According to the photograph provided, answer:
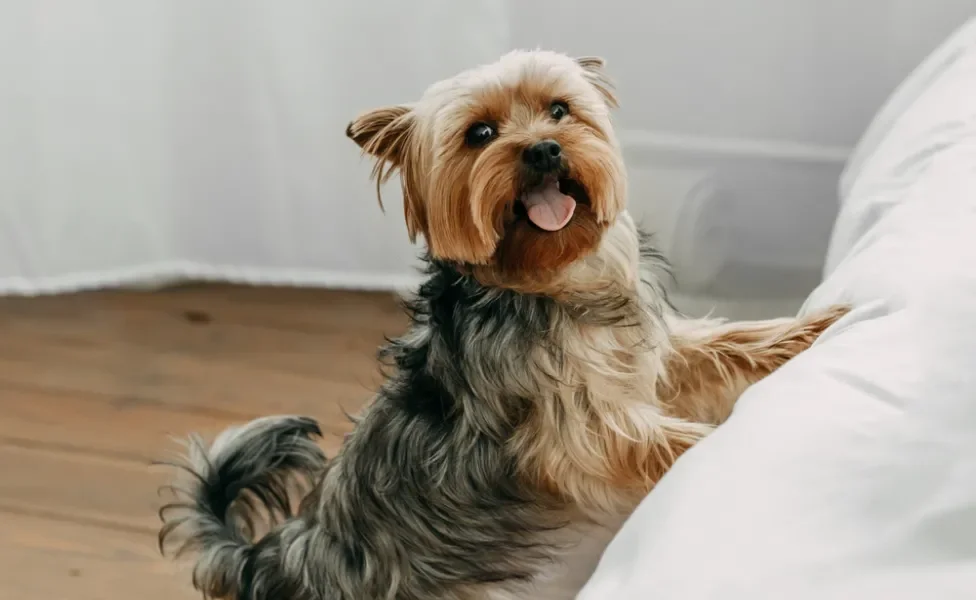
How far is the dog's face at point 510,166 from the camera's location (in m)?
1.09

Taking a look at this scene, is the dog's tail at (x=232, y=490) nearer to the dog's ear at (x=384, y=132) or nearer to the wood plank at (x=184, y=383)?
the dog's ear at (x=384, y=132)

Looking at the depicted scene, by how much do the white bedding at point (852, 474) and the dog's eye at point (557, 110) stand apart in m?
0.40

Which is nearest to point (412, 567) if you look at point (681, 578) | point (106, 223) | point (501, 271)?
point (501, 271)

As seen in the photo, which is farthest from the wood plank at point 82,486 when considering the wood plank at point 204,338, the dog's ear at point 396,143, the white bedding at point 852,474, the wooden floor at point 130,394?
the white bedding at point 852,474

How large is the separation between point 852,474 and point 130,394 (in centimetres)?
173

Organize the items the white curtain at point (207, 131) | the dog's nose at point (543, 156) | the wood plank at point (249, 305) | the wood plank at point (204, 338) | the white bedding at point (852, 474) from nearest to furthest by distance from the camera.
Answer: the white bedding at point (852, 474), the dog's nose at point (543, 156), the white curtain at point (207, 131), the wood plank at point (204, 338), the wood plank at point (249, 305)

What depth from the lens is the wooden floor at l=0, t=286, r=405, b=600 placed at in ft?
5.71

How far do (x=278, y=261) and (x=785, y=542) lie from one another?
1.69 metres

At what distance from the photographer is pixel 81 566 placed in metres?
1.72

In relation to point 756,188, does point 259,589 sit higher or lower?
lower

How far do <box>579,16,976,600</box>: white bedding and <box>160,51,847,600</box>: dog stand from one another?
242 millimetres

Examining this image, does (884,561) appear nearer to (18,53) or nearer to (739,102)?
(739,102)

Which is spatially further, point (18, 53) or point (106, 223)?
point (106, 223)

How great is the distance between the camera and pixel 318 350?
2.17 metres
